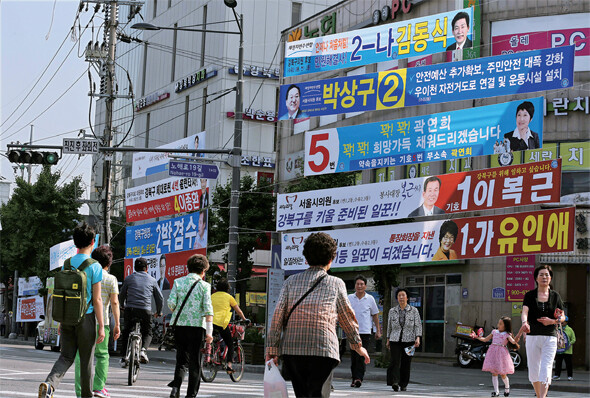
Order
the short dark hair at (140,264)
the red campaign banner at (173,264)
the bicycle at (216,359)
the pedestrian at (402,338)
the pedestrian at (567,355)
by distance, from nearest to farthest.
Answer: the short dark hair at (140,264)
the pedestrian at (402,338)
the bicycle at (216,359)
the pedestrian at (567,355)
the red campaign banner at (173,264)

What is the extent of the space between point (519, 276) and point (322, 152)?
35.0ft

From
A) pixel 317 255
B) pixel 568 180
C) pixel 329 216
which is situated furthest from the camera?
pixel 568 180

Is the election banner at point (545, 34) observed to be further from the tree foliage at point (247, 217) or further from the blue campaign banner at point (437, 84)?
the tree foliage at point (247, 217)

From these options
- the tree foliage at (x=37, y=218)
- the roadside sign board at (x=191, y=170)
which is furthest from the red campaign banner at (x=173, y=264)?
the tree foliage at (x=37, y=218)

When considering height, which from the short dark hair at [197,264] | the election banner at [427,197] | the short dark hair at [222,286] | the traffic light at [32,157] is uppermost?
the traffic light at [32,157]

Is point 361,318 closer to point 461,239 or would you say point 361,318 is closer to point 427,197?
point 461,239

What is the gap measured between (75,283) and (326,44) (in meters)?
14.7

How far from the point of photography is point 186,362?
11336mm

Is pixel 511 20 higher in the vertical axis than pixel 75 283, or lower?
higher

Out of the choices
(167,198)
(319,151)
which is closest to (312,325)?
(319,151)

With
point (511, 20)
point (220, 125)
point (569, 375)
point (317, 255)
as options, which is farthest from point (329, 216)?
point (220, 125)

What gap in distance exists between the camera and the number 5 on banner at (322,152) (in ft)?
71.1

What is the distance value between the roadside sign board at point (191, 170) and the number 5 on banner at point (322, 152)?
356 centimetres

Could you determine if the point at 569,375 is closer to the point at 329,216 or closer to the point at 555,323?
the point at 329,216
